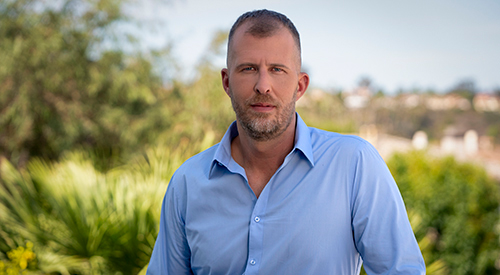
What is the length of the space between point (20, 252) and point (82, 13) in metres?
6.10

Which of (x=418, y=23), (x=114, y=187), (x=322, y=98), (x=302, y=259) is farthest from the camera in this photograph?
(x=418, y=23)

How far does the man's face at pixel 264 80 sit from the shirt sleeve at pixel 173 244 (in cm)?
42

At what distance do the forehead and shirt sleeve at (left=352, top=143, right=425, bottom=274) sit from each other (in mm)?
452

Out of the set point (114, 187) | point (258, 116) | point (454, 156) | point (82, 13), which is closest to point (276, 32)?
point (258, 116)

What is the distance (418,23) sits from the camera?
56.0m

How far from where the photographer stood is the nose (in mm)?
1366

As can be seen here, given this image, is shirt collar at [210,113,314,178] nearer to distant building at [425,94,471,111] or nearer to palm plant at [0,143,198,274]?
palm plant at [0,143,198,274]

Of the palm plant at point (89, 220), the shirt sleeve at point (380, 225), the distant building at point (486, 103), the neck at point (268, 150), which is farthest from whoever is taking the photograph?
the distant building at point (486, 103)

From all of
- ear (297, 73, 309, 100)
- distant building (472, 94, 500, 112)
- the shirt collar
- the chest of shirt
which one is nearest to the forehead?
ear (297, 73, 309, 100)

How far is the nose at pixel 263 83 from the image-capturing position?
53.8 inches

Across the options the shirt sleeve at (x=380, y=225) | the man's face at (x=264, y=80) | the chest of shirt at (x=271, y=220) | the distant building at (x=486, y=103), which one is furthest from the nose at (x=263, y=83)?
the distant building at (x=486, y=103)

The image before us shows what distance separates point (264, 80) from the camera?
1.37 metres

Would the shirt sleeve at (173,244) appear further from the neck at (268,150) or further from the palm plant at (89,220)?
the palm plant at (89,220)

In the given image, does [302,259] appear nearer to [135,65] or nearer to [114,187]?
[114,187]
